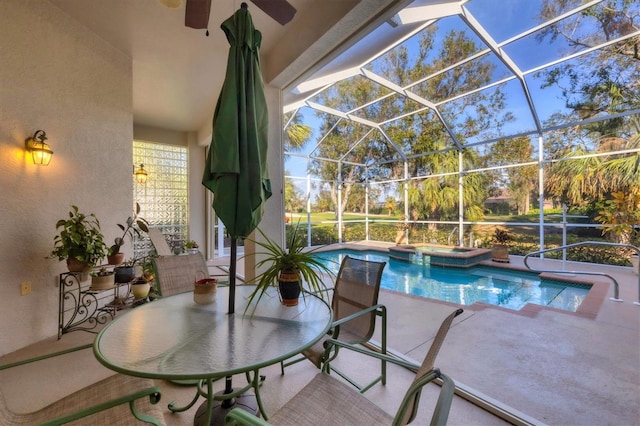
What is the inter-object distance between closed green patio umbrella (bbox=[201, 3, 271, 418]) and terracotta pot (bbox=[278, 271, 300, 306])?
0.87ft

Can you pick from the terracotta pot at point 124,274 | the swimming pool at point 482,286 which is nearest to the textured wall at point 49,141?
the terracotta pot at point 124,274

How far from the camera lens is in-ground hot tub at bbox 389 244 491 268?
263 inches

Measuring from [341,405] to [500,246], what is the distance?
23.0 ft

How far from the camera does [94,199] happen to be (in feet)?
10.8

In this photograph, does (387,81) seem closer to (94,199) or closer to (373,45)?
(373,45)

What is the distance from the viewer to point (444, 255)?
271 inches

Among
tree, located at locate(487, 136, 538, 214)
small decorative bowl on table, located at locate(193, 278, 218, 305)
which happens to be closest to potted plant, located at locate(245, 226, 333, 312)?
small decorative bowl on table, located at locate(193, 278, 218, 305)

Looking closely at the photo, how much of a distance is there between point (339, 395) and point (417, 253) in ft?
22.2

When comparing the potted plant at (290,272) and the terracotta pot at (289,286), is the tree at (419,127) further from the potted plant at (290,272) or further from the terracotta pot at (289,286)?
the terracotta pot at (289,286)

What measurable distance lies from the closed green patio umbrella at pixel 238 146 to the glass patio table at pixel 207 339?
7.8 inches

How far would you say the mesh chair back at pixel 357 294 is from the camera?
1.91 meters

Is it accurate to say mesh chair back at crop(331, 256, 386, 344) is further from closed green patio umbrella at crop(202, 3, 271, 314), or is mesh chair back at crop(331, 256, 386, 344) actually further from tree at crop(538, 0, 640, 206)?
tree at crop(538, 0, 640, 206)

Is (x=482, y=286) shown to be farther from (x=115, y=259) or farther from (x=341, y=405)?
(x=115, y=259)

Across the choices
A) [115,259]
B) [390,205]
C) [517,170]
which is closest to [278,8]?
[115,259]
